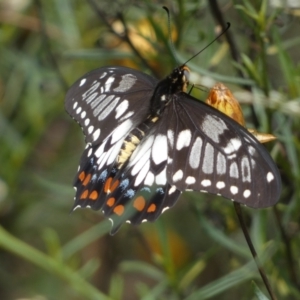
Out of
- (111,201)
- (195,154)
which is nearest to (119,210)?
(111,201)

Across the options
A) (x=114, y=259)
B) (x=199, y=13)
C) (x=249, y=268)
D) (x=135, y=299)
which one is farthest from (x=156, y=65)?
(x=135, y=299)

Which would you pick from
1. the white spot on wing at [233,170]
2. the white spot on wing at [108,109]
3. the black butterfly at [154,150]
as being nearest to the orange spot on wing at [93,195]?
the black butterfly at [154,150]

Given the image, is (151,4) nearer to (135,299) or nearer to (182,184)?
(182,184)

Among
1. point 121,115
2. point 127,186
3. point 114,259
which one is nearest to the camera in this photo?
point 127,186

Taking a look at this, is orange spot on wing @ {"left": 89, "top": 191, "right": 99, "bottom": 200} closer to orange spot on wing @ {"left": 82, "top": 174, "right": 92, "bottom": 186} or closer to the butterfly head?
orange spot on wing @ {"left": 82, "top": 174, "right": 92, "bottom": 186}

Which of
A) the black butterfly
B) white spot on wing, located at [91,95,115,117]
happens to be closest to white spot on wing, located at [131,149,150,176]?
the black butterfly
